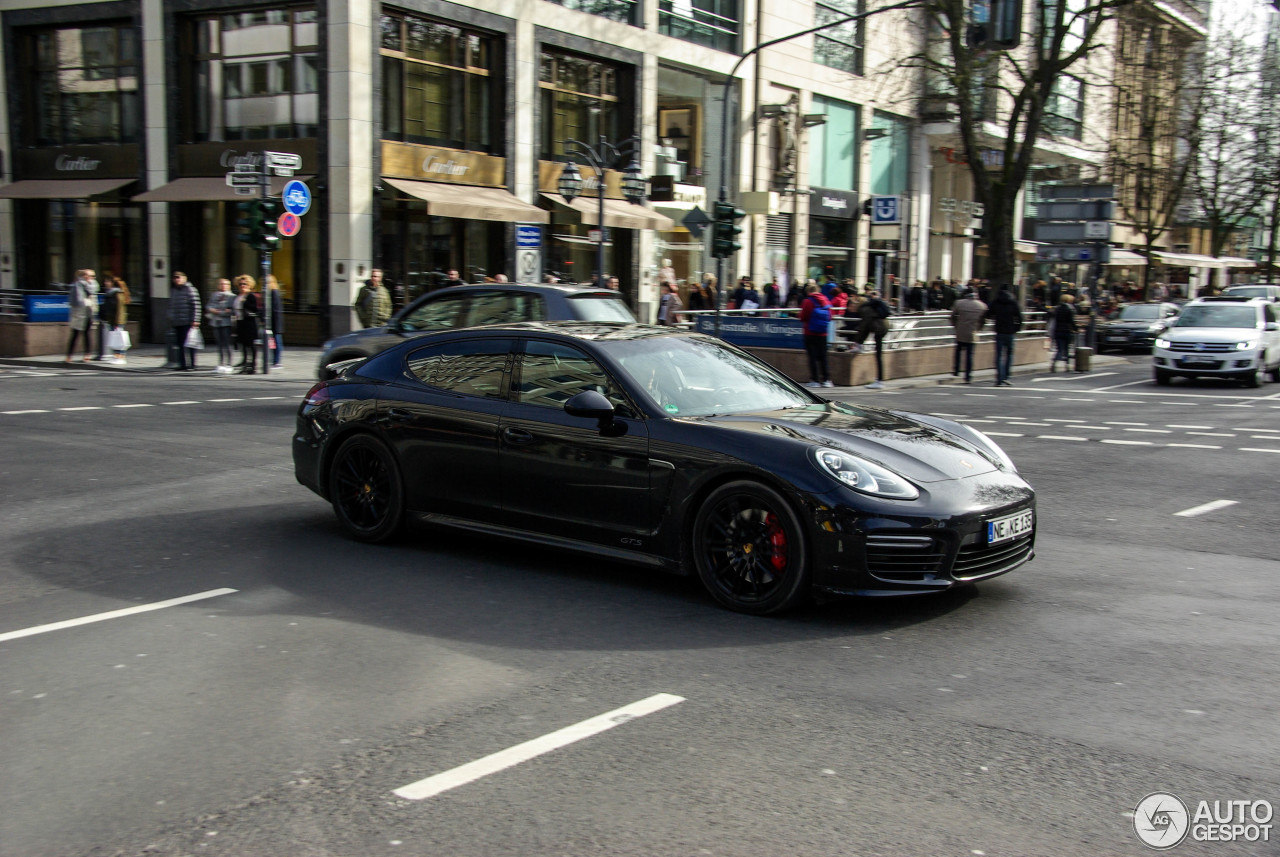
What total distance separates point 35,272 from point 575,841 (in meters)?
32.5

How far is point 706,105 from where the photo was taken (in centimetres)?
3822

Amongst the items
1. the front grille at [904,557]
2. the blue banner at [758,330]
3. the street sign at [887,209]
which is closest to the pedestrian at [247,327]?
the blue banner at [758,330]

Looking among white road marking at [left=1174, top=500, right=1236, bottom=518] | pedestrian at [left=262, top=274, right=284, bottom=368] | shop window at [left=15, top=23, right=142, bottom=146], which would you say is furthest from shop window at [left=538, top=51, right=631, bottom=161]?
white road marking at [left=1174, top=500, right=1236, bottom=518]

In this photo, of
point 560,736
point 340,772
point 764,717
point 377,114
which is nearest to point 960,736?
point 764,717

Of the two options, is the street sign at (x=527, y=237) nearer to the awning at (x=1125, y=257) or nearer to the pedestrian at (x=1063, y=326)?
the pedestrian at (x=1063, y=326)

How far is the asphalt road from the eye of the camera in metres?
3.68

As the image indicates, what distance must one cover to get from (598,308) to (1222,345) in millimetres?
16530

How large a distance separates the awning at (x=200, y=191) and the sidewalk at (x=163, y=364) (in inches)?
140

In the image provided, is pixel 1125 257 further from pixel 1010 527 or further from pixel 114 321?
pixel 1010 527

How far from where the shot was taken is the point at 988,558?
6.15m

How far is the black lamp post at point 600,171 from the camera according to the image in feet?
93.1

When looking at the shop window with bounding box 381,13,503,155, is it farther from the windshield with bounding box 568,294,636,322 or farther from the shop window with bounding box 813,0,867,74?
the windshield with bounding box 568,294,636,322

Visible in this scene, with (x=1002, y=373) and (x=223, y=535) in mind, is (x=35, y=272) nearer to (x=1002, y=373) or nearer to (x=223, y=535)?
(x=1002, y=373)

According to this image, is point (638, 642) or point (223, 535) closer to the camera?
point (638, 642)
